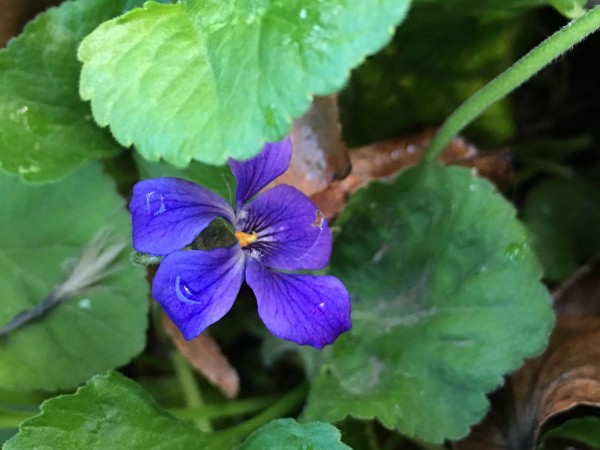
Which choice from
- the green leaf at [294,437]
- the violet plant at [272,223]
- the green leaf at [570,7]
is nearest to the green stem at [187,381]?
the violet plant at [272,223]

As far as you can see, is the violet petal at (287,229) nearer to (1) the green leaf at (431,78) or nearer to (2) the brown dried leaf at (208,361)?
(2) the brown dried leaf at (208,361)

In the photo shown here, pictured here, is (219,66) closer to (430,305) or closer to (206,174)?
(206,174)

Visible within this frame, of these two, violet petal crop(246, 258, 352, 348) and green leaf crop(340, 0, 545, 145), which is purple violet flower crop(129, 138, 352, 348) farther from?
green leaf crop(340, 0, 545, 145)

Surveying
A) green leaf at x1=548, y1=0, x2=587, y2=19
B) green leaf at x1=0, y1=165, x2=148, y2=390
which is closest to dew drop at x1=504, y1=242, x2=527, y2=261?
green leaf at x1=548, y1=0, x2=587, y2=19

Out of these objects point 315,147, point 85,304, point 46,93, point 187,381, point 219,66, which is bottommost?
point 187,381

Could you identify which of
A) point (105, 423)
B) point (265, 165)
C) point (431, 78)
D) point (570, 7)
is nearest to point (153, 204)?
point (265, 165)

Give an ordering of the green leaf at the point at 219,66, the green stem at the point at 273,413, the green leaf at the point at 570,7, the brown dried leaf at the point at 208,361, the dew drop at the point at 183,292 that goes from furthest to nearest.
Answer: the brown dried leaf at the point at 208,361 < the green stem at the point at 273,413 < the green leaf at the point at 570,7 < the dew drop at the point at 183,292 < the green leaf at the point at 219,66

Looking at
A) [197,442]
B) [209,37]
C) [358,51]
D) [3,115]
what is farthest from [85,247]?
[358,51]
